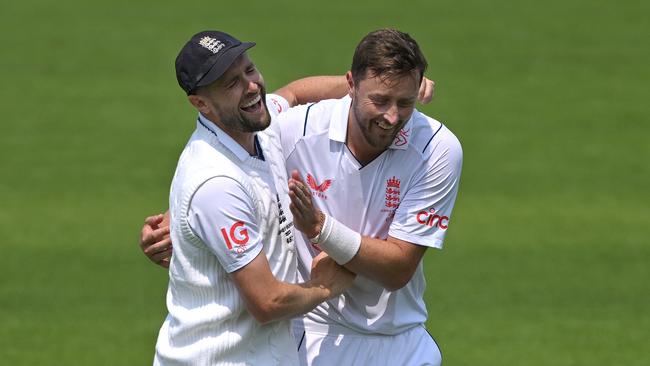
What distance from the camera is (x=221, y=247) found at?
5.29 m

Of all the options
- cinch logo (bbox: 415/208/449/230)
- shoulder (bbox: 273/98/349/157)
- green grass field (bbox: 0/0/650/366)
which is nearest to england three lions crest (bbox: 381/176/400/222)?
cinch logo (bbox: 415/208/449/230)

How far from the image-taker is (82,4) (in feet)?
61.8

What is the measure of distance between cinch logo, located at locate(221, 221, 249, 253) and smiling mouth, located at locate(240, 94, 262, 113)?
0.51 m

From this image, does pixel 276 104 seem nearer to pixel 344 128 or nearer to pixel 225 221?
pixel 344 128

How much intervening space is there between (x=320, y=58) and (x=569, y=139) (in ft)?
11.7

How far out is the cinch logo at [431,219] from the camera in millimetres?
5957

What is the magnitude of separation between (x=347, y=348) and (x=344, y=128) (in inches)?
41.6

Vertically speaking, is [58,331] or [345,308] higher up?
[345,308]

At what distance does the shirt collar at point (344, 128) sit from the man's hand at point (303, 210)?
574mm

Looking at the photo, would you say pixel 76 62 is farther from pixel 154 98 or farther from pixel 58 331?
pixel 58 331

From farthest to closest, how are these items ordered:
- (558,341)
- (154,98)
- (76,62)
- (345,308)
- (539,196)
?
1. (76,62)
2. (154,98)
3. (539,196)
4. (558,341)
5. (345,308)

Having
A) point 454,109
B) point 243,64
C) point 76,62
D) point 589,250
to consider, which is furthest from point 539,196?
point 243,64

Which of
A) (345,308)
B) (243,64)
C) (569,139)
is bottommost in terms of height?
(569,139)

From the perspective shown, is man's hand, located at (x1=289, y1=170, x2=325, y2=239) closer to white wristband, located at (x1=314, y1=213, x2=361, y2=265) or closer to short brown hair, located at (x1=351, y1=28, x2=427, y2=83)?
white wristband, located at (x1=314, y1=213, x2=361, y2=265)
